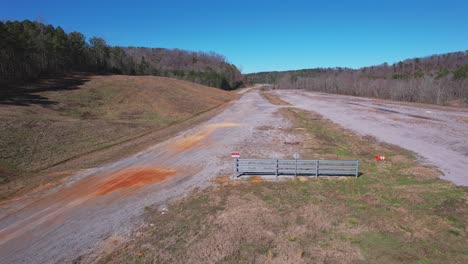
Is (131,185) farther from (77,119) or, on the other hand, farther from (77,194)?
(77,119)

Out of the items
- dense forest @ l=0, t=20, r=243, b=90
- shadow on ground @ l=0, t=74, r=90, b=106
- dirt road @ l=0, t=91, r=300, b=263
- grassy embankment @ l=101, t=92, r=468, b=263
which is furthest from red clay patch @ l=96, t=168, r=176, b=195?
dense forest @ l=0, t=20, r=243, b=90

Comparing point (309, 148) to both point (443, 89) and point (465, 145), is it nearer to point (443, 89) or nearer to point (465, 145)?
point (465, 145)

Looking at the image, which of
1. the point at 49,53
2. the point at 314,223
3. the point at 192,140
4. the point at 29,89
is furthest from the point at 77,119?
the point at 49,53

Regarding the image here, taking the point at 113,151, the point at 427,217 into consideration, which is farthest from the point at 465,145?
the point at 113,151

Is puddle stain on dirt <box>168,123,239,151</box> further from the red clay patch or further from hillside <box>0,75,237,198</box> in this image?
the red clay patch

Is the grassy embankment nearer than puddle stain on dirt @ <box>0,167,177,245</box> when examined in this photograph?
Yes

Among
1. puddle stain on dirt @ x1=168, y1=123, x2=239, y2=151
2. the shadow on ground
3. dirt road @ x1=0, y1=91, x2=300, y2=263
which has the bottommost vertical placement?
dirt road @ x1=0, y1=91, x2=300, y2=263

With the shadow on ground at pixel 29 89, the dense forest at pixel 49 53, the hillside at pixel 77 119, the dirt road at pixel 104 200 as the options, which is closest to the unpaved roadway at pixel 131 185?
the dirt road at pixel 104 200
